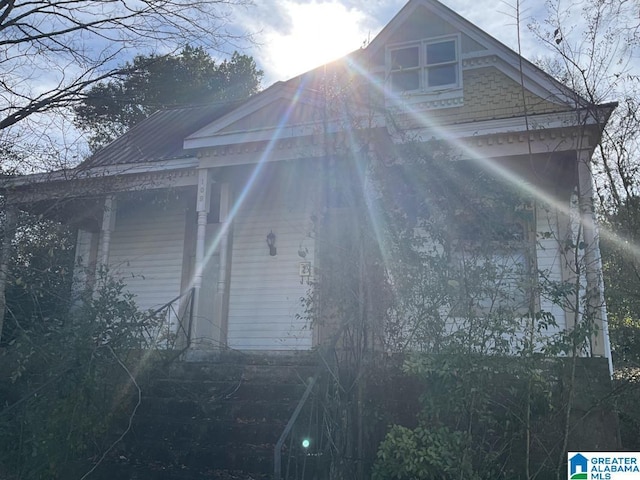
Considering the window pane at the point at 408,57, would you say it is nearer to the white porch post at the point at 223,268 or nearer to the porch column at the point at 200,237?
the white porch post at the point at 223,268

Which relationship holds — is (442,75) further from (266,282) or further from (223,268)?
(223,268)

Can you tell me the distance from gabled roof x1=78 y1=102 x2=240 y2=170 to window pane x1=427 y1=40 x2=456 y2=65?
442 centimetres

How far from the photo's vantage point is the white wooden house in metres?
8.19

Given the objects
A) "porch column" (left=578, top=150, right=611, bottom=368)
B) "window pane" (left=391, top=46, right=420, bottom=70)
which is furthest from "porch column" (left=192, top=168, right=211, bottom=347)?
"porch column" (left=578, top=150, right=611, bottom=368)

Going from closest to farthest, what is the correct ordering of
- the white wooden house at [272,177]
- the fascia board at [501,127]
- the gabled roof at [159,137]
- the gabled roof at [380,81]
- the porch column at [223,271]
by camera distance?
the fascia board at [501,127] < the white wooden house at [272,177] < the gabled roof at [380,81] < the porch column at [223,271] < the gabled roof at [159,137]

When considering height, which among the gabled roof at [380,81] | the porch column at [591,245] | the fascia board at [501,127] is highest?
the gabled roof at [380,81]

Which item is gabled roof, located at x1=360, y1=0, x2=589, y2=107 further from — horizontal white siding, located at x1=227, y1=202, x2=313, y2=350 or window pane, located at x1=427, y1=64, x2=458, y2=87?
horizontal white siding, located at x1=227, y1=202, x2=313, y2=350

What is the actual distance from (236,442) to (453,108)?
21.5 ft

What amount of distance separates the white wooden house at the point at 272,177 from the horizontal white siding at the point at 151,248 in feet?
0.08

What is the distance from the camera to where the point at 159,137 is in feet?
40.0

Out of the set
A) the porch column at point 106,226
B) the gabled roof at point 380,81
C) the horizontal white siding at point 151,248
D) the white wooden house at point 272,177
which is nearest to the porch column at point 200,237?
the white wooden house at point 272,177

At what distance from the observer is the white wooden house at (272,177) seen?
26.9ft

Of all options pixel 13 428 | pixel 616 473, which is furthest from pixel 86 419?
pixel 616 473

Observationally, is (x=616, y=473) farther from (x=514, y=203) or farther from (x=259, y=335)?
(x=259, y=335)
